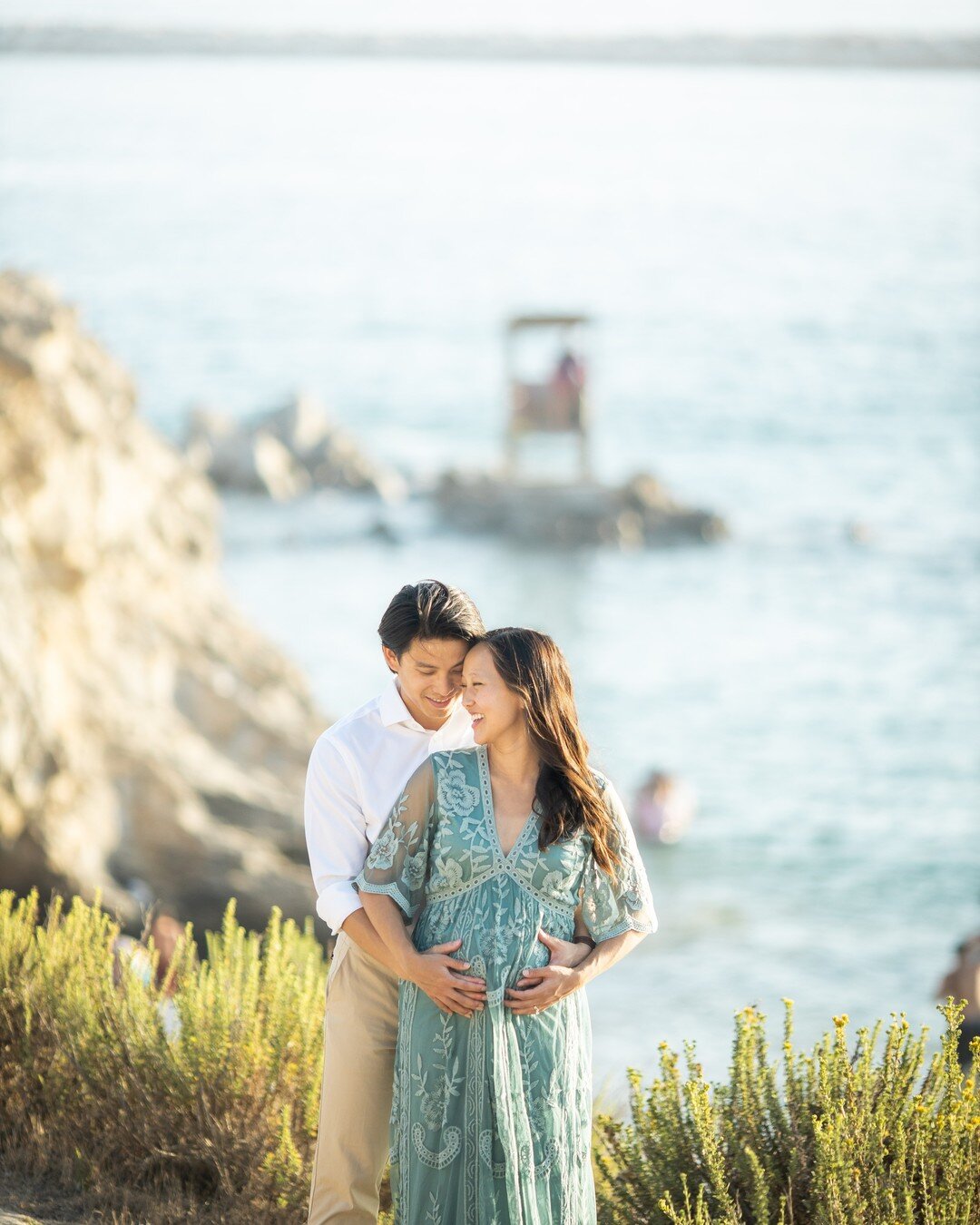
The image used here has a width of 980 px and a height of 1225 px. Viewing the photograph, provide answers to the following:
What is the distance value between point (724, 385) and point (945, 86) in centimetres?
9045

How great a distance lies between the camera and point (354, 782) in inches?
120

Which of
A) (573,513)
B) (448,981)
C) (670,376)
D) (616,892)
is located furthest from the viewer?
(670,376)

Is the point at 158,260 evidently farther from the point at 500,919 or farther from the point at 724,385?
the point at 500,919

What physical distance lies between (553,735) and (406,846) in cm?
34

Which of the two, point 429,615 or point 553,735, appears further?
point 429,615

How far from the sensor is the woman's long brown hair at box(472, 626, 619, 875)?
9.29ft

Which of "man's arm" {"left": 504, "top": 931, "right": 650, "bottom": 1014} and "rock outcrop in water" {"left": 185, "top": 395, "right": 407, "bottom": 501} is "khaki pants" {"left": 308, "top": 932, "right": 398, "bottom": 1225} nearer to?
"man's arm" {"left": 504, "top": 931, "right": 650, "bottom": 1014}

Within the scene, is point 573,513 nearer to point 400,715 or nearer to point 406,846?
point 400,715

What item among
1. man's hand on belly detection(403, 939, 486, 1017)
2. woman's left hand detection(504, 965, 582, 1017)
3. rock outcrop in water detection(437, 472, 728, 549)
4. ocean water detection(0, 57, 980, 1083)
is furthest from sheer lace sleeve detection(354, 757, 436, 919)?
rock outcrop in water detection(437, 472, 728, 549)

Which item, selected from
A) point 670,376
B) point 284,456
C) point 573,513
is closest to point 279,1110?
point 573,513

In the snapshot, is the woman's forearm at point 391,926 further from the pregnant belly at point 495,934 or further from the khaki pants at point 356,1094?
the khaki pants at point 356,1094

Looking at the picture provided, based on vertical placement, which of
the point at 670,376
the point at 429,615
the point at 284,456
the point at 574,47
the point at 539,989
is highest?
the point at 574,47

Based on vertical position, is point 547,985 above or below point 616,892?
below

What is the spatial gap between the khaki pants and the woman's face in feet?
1.75
